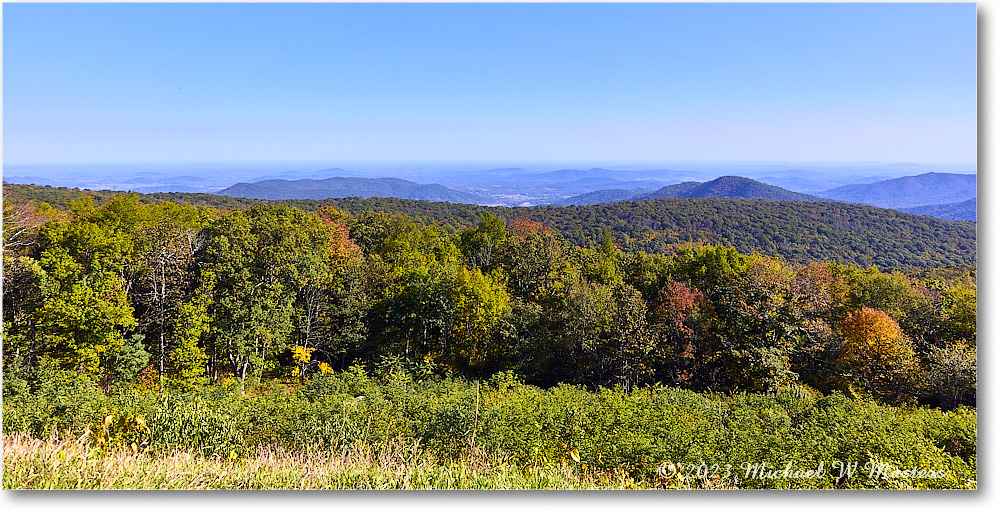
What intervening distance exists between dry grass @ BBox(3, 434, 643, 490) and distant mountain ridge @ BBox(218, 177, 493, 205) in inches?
4018

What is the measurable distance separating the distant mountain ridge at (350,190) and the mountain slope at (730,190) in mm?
59201

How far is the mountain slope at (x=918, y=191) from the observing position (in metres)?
5.62

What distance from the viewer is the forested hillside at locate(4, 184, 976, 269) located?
40.8m

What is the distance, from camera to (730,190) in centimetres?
13288

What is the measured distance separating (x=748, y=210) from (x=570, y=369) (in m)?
61.0

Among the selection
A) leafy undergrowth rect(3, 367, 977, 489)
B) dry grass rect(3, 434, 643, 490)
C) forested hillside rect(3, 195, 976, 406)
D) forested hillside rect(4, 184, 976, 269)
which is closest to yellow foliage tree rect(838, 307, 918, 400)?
forested hillside rect(3, 195, 976, 406)

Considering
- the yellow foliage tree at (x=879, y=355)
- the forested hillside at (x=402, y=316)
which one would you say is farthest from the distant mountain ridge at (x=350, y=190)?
the yellow foliage tree at (x=879, y=355)

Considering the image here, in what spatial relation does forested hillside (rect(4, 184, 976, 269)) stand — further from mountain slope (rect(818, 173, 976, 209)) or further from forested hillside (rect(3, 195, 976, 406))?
forested hillside (rect(3, 195, 976, 406))

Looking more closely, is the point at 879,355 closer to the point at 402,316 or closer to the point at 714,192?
the point at 402,316

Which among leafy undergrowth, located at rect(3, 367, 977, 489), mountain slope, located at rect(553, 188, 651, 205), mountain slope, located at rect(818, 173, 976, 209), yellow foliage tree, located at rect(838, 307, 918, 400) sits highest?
mountain slope, located at rect(553, 188, 651, 205)

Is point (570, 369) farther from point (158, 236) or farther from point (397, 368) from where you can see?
point (158, 236)

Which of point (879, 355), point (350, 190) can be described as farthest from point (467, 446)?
point (350, 190)

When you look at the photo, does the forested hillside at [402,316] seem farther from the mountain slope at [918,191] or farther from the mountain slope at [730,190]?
the mountain slope at [730,190]

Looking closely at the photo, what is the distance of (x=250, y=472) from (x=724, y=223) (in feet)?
203
